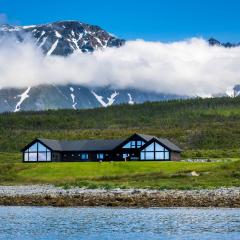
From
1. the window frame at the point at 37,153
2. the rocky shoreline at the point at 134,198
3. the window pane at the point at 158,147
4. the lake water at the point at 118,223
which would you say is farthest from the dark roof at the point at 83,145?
the lake water at the point at 118,223

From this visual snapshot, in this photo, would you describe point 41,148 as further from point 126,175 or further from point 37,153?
point 126,175

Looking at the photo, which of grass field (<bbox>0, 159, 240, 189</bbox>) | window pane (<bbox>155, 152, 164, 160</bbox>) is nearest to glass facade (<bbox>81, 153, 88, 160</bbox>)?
window pane (<bbox>155, 152, 164, 160</bbox>)

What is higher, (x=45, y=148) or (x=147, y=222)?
(x=45, y=148)

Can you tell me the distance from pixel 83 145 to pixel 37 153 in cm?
890

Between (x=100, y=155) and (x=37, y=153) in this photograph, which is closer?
(x=37, y=153)

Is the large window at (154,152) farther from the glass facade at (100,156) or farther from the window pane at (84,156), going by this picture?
the window pane at (84,156)

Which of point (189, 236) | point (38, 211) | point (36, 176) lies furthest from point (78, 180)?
point (189, 236)

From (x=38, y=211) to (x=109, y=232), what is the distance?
12.9 meters

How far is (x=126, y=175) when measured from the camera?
266 ft

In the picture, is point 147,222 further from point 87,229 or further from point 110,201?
point 110,201

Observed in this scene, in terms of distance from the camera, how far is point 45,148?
374 feet

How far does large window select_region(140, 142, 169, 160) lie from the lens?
109438 mm

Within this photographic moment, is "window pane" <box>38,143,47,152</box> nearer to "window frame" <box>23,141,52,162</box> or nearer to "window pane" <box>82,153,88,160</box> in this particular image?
"window frame" <box>23,141,52,162</box>

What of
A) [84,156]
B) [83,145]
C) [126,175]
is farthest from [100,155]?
[126,175]
